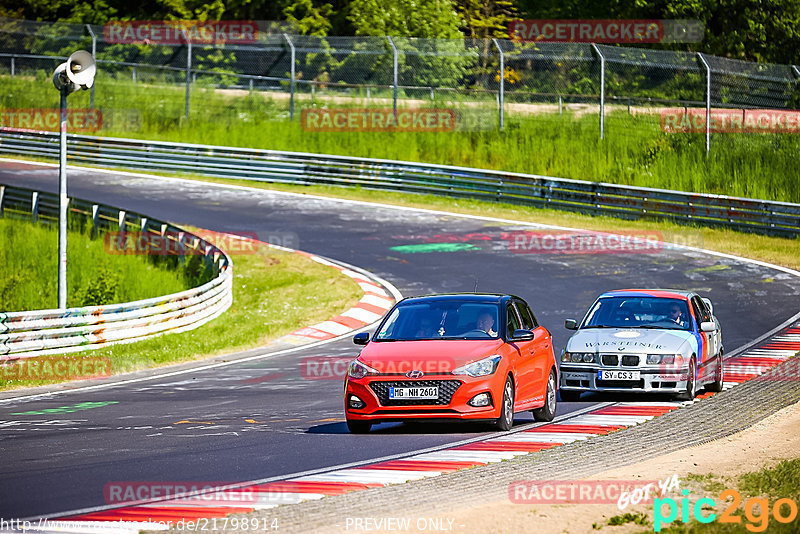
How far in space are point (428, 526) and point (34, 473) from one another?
13.4 ft

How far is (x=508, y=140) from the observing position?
4138cm

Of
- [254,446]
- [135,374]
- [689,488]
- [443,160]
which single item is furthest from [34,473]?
[443,160]

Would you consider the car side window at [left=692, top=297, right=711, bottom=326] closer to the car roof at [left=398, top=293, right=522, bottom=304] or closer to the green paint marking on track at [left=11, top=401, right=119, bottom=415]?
the car roof at [left=398, top=293, right=522, bottom=304]

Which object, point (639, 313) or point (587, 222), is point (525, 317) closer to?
point (639, 313)

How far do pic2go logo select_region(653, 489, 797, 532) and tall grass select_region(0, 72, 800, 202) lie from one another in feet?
90.1

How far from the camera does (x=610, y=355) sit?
611 inches

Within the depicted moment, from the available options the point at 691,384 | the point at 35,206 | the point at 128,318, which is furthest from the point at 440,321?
the point at 35,206

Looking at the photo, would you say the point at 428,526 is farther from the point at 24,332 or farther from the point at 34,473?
the point at 24,332

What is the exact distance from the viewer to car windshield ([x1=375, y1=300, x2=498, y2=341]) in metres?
13.4

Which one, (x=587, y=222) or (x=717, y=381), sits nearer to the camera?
(x=717, y=381)

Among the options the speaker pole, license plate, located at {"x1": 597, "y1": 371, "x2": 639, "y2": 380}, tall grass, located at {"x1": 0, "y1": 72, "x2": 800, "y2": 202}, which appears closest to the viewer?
license plate, located at {"x1": 597, "y1": 371, "x2": 639, "y2": 380}

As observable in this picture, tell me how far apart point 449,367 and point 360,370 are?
0.92 meters

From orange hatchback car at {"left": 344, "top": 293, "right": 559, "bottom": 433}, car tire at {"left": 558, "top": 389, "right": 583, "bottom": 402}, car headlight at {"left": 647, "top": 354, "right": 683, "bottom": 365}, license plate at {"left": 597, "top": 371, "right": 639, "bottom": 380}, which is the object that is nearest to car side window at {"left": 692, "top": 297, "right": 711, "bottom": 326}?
car headlight at {"left": 647, "top": 354, "right": 683, "bottom": 365}

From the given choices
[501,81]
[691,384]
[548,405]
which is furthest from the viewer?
[501,81]
